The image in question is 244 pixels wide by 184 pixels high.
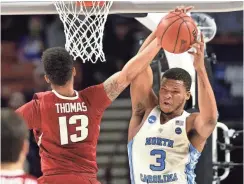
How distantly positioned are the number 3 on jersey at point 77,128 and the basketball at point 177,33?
0.67 meters

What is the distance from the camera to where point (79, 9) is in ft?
15.0

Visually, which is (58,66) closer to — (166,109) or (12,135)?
(166,109)

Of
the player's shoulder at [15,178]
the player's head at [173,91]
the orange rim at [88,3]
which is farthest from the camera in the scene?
the orange rim at [88,3]

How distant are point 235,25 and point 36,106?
414 centimetres

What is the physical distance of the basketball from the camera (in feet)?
13.0

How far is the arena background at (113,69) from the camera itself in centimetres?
742

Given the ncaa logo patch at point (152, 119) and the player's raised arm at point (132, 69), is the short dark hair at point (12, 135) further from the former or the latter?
the ncaa logo patch at point (152, 119)

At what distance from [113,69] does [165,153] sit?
3.38 meters

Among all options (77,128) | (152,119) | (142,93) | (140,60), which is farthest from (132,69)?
(77,128)

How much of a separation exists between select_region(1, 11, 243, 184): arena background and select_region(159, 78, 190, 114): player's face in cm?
318

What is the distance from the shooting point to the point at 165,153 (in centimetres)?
418

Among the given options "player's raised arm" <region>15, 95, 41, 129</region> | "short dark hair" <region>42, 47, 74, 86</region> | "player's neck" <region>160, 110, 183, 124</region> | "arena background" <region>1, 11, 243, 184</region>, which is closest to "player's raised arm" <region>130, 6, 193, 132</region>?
"player's neck" <region>160, 110, 183, 124</region>

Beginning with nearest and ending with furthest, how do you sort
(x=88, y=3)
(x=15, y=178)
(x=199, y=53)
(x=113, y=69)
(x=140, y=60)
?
(x=15, y=178), (x=199, y=53), (x=140, y=60), (x=88, y=3), (x=113, y=69)

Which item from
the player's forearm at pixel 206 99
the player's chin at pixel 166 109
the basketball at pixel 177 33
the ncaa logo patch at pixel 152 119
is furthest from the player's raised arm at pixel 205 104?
the ncaa logo patch at pixel 152 119
